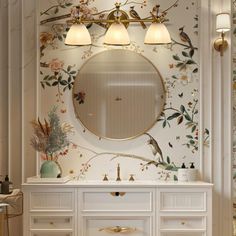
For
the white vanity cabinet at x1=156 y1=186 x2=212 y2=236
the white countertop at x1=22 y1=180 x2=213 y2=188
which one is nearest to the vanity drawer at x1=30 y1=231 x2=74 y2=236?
the white countertop at x1=22 y1=180 x2=213 y2=188

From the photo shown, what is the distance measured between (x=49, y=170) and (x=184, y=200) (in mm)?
1120

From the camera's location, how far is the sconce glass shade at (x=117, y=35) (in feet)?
12.5

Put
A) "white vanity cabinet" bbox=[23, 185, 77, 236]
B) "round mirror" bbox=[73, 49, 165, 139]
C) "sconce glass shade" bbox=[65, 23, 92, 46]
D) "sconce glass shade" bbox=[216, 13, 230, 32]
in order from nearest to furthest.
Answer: "white vanity cabinet" bbox=[23, 185, 77, 236]
"sconce glass shade" bbox=[65, 23, 92, 46]
"sconce glass shade" bbox=[216, 13, 230, 32]
"round mirror" bbox=[73, 49, 165, 139]

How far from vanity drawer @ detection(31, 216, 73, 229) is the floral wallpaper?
48 cm

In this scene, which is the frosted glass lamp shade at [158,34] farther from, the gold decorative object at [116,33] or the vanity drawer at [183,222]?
the vanity drawer at [183,222]

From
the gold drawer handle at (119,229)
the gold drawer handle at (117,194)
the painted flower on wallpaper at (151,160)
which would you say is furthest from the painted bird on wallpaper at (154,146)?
the gold drawer handle at (119,229)

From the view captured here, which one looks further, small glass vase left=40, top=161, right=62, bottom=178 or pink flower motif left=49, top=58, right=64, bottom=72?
pink flower motif left=49, top=58, right=64, bottom=72

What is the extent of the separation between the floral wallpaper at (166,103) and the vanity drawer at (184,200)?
355 mm

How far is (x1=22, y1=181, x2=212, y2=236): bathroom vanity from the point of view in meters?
3.77

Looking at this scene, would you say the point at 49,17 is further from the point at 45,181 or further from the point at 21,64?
the point at 45,181

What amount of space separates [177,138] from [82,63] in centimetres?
105

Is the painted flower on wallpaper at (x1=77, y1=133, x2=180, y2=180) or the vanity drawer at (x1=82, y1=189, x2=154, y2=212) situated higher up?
the painted flower on wallpaper at (x1=77, y1=133, x2=180, y2=180)

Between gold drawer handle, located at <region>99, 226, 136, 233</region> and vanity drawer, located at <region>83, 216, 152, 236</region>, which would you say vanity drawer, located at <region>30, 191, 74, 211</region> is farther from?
gold drawer handle, located at <region>99, 226, 136, 233</region>

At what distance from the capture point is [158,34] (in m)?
3.86
